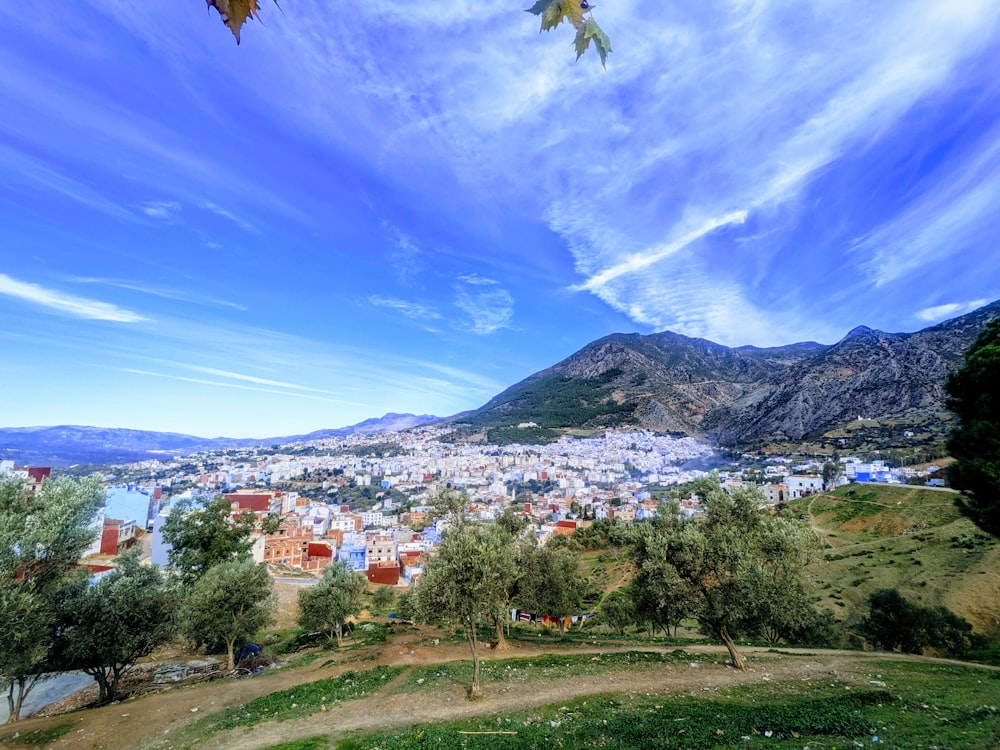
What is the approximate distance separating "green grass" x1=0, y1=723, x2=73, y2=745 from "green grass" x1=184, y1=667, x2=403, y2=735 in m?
3.79

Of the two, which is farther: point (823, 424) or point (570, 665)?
point (823, 424)

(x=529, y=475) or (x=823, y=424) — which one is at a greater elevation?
(x=823, y=424)

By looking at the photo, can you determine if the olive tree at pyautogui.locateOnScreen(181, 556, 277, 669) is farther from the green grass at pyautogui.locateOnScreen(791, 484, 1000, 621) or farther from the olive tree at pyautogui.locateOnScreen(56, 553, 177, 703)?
the green grass at pyautogui.locateOnScreen(791, 484, 1000, 621)

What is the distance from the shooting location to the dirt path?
11.4m

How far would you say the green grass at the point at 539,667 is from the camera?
1457cm

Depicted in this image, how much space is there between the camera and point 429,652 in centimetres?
1927

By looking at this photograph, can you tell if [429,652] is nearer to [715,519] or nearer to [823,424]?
[715,519]

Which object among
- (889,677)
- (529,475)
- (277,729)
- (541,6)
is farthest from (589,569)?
(529,475)

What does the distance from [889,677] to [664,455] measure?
553 ft

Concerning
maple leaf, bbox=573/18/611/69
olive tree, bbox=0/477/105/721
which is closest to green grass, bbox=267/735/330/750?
olive tree, bbox=0/477/105/721

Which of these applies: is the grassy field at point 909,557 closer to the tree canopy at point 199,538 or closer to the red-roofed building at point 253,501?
the tree canopy at point 199,538

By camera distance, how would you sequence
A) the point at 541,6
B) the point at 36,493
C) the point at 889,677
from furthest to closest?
the point at 889,677 < the point at 36,493 < the point at 541,6

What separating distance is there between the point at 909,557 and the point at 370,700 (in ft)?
148

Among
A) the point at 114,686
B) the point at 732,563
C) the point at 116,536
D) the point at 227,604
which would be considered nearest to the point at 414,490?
the point at 116,536
